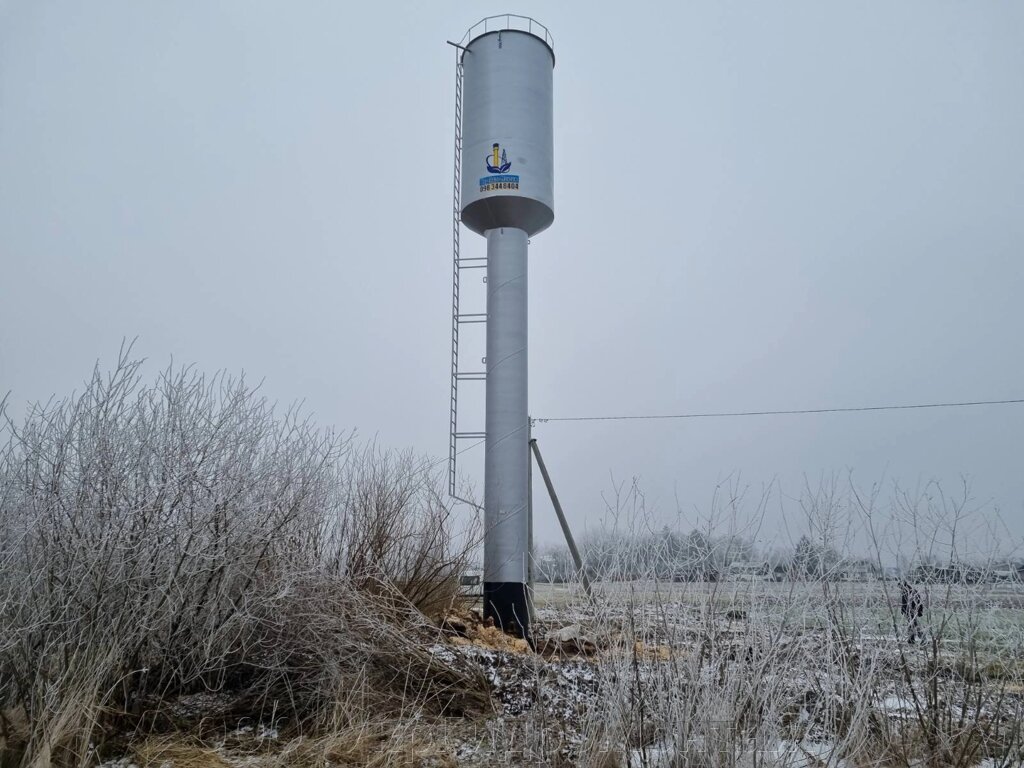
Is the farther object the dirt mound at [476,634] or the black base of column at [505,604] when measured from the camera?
the black base of column at [505,604]

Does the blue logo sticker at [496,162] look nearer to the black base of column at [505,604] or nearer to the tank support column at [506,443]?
the tank support column at [506,443]

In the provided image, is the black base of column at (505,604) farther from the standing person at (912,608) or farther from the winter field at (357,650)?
the standing person at (912,608)

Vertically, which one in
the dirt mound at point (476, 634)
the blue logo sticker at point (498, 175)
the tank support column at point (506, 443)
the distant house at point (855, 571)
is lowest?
the dirt mound at point (476, 634)

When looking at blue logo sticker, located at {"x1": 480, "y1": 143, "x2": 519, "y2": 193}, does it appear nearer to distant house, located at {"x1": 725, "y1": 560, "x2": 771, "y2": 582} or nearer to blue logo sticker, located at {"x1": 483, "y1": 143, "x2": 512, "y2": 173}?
blue logo sticker, located at {"x1": 483, "y1": 143, "x2": 512, "y2": 173}

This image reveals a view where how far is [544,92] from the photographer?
10.8 m

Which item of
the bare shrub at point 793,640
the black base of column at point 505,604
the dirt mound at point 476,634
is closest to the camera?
the bare shrub at point 793,640

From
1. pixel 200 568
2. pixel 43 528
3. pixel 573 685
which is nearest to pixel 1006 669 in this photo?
pixel 573 685

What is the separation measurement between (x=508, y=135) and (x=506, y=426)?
3604mm

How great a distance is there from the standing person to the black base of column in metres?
4.67

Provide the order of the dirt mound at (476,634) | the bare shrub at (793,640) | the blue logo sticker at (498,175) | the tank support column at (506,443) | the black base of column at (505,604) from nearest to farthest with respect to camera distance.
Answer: the bare shrub at (793,640) → the dirt mound at (476,634) → the black base of column at (505,604) → the tank support column at (506,443) → the blue logo sticker at (498,175)

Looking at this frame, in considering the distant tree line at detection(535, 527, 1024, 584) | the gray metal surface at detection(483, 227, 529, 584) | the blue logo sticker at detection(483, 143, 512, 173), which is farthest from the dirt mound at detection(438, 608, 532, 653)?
the blue logo sticker at detection(483, 143, 512, 173)

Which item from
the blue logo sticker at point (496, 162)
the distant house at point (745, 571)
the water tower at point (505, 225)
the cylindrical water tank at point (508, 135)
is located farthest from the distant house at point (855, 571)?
the blue logo sticker at point (496, 162)

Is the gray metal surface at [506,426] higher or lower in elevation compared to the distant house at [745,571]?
higher

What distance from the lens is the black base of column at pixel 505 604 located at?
30.0ft
